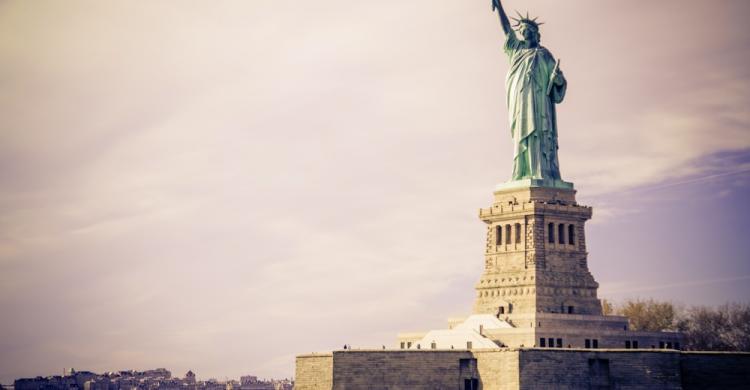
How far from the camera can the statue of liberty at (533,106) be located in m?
63.7

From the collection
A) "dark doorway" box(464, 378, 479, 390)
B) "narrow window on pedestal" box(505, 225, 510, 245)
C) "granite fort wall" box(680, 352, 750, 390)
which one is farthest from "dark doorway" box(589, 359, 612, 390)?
"narrow window on pedestal" box(505, 225, 510, 245)

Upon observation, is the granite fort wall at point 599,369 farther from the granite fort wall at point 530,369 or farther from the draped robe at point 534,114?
the draped robe at point 534,114

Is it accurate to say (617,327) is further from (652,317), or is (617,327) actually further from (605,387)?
(652,317)

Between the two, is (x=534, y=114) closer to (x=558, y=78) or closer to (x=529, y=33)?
(x=558, y=78)

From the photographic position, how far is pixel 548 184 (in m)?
63.5

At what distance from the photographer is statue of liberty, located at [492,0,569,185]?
6372 cm

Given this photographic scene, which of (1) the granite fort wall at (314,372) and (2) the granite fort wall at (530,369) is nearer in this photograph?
(2) the granite fort wall at (530,369)

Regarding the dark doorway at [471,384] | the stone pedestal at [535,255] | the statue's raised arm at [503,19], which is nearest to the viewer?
the dark doorway at [471,384]

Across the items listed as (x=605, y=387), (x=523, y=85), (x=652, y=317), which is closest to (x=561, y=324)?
(x=605, y=387)

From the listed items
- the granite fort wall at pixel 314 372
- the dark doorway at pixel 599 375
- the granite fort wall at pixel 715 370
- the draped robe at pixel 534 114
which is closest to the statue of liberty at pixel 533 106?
the draped robe at pixel 534 114

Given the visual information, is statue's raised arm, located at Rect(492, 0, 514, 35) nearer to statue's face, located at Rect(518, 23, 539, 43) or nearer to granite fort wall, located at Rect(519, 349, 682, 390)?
statue's face, located at Rect(518, 23, 539, 43)

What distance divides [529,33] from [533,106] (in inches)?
176

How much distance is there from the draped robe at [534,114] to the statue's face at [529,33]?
0.69 meters

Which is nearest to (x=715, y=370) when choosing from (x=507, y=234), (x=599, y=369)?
(x=599, y=369)
